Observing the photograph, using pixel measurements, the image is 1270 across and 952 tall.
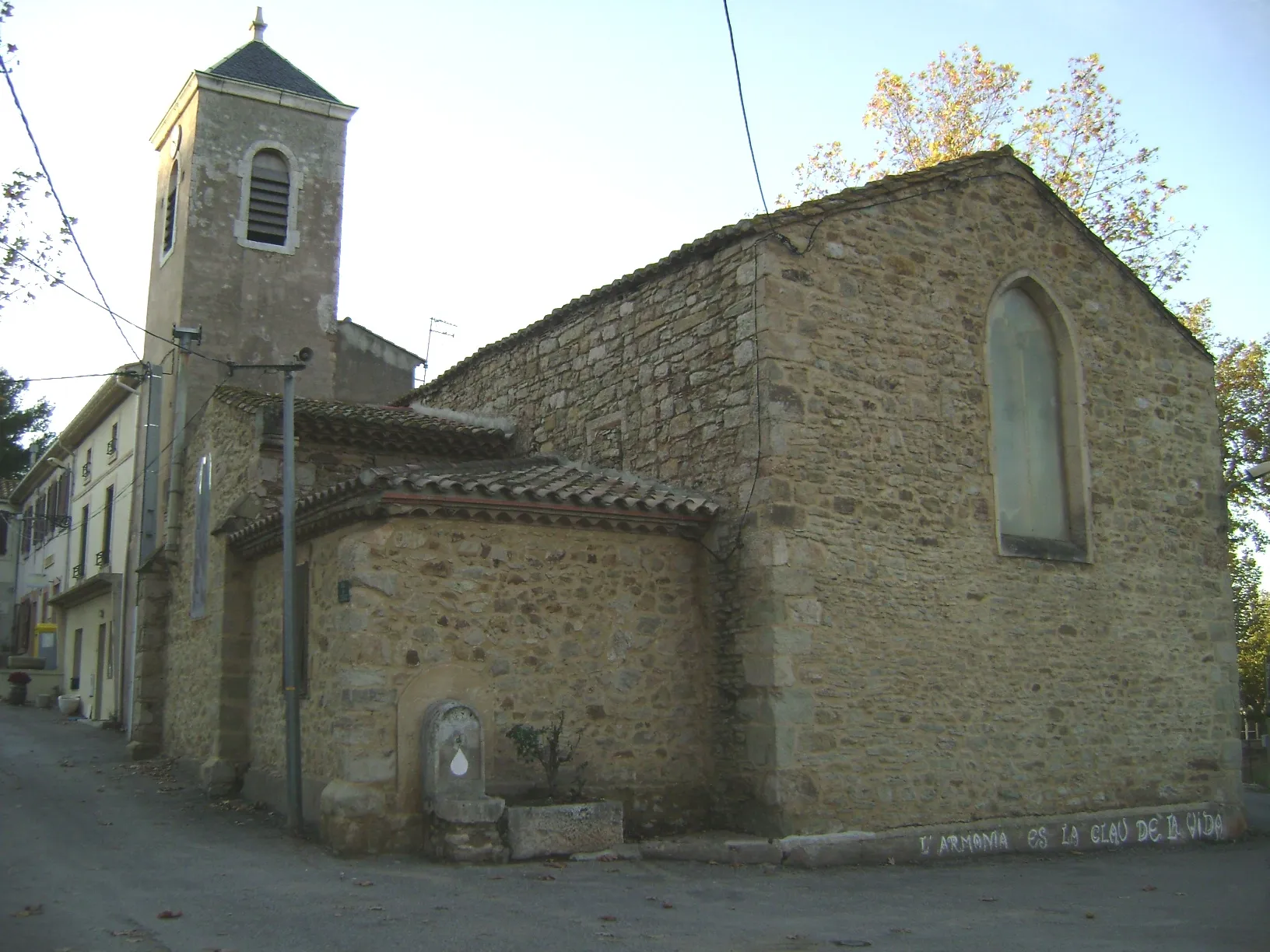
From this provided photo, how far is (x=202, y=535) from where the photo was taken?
15.2 m

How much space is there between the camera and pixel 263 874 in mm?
8242

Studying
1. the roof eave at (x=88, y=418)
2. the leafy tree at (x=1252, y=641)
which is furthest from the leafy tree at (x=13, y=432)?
the leafy tree at (x=1252, y=641)

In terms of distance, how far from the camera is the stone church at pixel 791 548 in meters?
9.68

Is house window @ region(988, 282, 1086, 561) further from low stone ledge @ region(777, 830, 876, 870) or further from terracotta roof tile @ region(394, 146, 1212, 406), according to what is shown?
low stone ledge @ region(777, 830, 876, 870)

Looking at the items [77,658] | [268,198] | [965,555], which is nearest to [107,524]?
[77,658]

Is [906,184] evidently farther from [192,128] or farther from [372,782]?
[192,128]

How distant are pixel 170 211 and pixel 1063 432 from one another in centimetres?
1519

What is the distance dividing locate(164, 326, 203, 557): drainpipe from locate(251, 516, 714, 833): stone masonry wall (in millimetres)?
6885

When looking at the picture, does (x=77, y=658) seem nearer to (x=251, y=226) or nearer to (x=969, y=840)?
(x=251, y=226)

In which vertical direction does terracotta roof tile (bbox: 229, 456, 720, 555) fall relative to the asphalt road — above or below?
above

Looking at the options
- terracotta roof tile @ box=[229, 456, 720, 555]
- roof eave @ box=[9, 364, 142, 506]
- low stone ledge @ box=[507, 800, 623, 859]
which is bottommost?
low stone ledge @ box=[507, 800, 623, 859]

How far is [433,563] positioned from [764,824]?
11.5 ft

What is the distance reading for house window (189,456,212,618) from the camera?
14727mm

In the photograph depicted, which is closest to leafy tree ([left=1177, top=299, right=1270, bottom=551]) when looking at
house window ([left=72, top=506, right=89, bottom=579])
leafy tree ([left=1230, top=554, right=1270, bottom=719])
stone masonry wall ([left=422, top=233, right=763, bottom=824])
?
leafy tree ([left=1230, top=554, right=1270, bottom=719])
